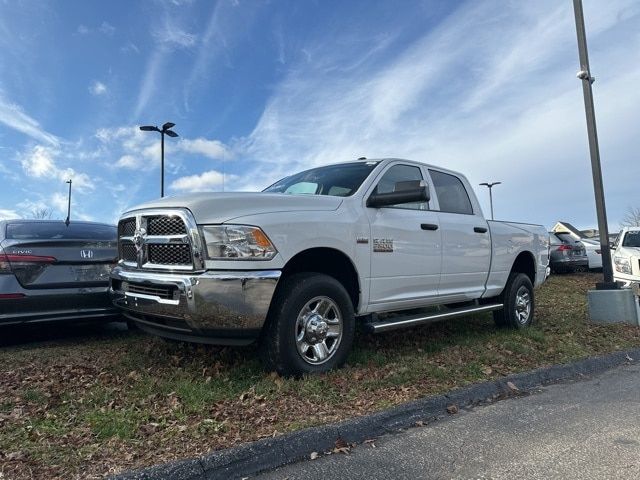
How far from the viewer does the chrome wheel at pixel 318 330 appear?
412cm

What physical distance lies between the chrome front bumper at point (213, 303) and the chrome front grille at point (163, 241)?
0.12 m

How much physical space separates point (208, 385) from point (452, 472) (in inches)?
77.8

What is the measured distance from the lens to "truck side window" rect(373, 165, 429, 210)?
5.11 metres

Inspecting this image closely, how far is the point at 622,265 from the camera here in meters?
10.6

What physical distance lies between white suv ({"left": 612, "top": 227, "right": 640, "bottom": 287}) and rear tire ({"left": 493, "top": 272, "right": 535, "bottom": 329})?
3.70 meters

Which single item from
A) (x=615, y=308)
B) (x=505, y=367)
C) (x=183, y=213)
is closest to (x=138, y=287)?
(x=183, y=213)

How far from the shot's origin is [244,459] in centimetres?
291

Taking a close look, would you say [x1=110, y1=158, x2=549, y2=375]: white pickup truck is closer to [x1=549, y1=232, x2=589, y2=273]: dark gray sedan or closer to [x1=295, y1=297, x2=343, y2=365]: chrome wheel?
[x1=295, y1=297, x2=343, y2=365]: chrome wheel

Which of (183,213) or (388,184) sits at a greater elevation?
(388,184)

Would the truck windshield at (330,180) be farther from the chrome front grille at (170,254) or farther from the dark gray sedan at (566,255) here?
the dark gray sedan at (566,255)

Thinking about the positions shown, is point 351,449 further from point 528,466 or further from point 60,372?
point 60,372

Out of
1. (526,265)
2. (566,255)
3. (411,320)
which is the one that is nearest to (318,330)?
(411,320)

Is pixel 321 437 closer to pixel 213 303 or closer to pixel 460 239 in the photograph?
pixel 213 303

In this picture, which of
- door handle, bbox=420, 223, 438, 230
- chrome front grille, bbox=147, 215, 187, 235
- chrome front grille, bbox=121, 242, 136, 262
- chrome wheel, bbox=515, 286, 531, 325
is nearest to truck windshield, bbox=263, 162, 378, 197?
door handle, bbox=420, 223, 438, 230
